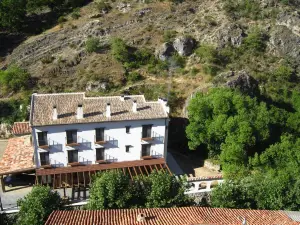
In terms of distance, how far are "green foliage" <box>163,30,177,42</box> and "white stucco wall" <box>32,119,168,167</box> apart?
2524 cm

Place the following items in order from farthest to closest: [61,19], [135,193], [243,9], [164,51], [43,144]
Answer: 1. [61,19]
2. [243,9]
3. [164,51]
4. [43,144]
5. [135,193]

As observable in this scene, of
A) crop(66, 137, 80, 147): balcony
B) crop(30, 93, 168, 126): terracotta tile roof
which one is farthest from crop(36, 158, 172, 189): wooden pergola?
crop(30, 93, 168, 126): terracotta tile roof

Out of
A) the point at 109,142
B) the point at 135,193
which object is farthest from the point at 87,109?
the point at 135,193

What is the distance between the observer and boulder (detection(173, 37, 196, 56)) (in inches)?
2234

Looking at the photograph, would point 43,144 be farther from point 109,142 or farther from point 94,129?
point 109,142

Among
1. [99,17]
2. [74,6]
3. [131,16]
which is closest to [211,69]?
[131,16]

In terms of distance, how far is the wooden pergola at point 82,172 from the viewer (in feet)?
114

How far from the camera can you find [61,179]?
115ft

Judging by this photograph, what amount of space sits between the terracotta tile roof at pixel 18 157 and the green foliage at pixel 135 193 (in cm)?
1113

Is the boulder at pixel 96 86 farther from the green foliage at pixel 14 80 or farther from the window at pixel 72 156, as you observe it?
the window at pixel 72 156

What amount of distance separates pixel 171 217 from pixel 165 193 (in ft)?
14.2

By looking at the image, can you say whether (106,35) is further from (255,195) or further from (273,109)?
(255,195)

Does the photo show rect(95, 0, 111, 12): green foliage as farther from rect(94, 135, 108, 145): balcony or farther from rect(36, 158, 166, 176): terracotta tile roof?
rect(36, 158, 166, 176): terracotta tile roof

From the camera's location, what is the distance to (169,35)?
193 feet
